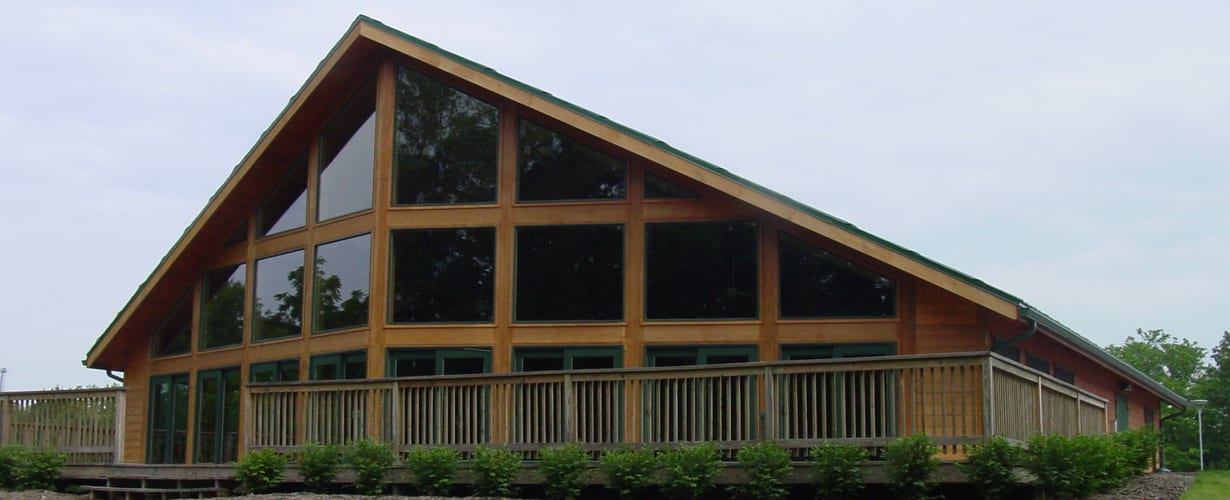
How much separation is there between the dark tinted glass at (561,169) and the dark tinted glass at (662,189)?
36 centimetres

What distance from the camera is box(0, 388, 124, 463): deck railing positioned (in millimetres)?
19844

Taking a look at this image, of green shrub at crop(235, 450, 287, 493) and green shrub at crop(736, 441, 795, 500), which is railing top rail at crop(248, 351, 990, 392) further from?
green shrub at crop(235, 450, 287, 493)

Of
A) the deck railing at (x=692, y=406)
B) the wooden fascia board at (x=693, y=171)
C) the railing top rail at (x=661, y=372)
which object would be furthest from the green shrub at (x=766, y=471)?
the wooden fascia board at (x=693, y=171)

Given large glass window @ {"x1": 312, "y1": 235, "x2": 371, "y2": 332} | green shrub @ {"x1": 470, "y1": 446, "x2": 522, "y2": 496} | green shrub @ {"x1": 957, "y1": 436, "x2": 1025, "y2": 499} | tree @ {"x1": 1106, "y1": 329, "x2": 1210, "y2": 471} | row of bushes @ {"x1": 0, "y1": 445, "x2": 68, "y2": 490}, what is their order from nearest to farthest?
green shrub @ {"x1": 957, "y1": 436, "x2": 1025, "y2": 499} → green shrub @ {"x1": 470, "y1": 446, "x2": 522, "y2": 496} → row of bushes @ {"x1": 0, "y1": 445, "x2": 68, "y2": 490} → large glass window @ {"x1": 312, "y1": 235, "x2": 371, "y2": 332} → tree @ {"x1": 1106, "y1": 329, "x2": 1210, "y2": 471}

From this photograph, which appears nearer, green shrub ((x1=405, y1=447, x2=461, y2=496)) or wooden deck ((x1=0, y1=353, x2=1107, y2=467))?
wooden deck ((x1=0, y1=353, x2=1107, y2=467))

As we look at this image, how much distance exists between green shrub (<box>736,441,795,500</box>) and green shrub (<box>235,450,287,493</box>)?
20.7ft

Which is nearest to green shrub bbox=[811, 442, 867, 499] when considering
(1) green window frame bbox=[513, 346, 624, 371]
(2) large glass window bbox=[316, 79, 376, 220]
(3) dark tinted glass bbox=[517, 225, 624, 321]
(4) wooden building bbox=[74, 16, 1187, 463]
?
(4) wooden building bbox=[74, 16, 1187, 463]

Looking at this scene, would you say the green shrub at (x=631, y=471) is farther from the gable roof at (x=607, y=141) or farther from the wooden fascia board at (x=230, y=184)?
the wooden fascia board at (x=230, y=184)

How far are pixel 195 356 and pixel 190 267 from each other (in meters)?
A: 1.60

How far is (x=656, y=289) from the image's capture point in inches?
744

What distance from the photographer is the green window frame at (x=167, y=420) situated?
24.2m

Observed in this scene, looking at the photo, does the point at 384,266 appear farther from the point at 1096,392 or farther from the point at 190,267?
the point at 1096,392

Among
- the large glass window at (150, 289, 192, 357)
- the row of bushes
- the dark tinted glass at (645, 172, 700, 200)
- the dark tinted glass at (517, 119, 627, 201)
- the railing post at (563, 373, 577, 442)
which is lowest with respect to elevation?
the row of bushes

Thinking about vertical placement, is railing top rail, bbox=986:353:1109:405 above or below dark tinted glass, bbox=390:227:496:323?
below
